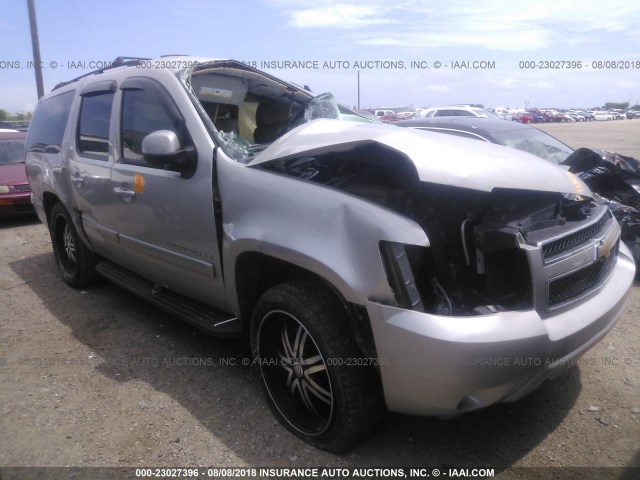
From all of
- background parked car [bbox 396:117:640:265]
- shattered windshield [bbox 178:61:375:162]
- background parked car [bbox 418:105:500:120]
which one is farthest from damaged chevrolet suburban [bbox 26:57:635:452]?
background parked car [bbox 418:105:500:120]

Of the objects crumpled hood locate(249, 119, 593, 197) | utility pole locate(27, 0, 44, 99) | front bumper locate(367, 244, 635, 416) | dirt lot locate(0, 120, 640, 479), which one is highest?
utility pole locate(27, 0, 44, 99)

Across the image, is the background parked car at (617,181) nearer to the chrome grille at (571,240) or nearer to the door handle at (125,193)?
the chrome grille at (571,240)

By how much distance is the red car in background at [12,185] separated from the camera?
8.58 m

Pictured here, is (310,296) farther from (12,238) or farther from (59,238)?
(12,238)

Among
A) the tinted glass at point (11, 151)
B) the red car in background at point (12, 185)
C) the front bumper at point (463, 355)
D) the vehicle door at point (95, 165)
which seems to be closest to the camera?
the front bumper at point (463, 355)

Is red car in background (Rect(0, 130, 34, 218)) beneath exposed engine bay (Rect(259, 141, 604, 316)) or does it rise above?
beneath

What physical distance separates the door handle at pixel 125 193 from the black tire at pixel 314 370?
1.40 metres

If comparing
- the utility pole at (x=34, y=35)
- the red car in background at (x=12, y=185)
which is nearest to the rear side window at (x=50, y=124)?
the red car in background at (x=12, y=185)

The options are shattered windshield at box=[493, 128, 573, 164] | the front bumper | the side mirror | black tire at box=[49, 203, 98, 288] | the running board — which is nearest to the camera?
the front bumper

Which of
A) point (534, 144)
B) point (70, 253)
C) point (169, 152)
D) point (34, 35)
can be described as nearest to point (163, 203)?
point (169, 152)

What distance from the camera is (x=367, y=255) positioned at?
84.4 inches

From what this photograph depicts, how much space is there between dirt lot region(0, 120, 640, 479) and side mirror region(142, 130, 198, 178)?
1.41 meters

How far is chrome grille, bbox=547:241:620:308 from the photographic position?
89.6 inches

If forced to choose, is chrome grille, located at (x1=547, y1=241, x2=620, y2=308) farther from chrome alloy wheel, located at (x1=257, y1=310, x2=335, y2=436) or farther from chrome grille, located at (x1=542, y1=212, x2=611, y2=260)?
chrome alloy wheel, located at (x1=257, y1=310, x2=335, y2=436)
